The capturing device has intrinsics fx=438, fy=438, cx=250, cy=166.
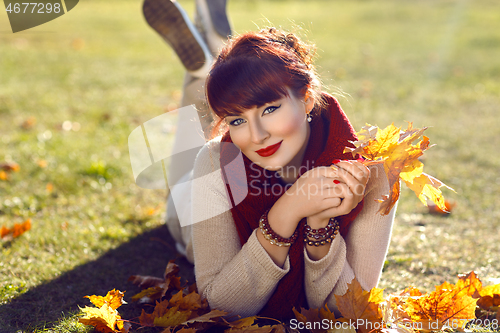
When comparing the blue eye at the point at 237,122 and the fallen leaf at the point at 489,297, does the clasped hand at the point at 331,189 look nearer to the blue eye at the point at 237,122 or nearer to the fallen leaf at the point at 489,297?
the blue eye at the point at 237,122

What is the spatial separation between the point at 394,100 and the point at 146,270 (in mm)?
4421

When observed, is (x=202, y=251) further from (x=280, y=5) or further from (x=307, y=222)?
(x=280, y=5)

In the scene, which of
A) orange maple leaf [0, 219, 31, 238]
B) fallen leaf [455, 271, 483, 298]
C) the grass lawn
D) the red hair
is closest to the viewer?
the red hair

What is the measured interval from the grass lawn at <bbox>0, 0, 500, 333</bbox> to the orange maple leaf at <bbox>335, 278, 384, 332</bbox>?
0.58 metres

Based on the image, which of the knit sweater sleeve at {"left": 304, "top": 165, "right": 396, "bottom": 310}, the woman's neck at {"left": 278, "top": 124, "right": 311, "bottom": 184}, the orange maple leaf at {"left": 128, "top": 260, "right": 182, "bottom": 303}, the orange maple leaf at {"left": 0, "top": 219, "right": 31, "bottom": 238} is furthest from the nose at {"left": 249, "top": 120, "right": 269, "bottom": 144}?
the orange maple leaf at {"left": 0, "top": 219, "right": 31, "bottom": 238}

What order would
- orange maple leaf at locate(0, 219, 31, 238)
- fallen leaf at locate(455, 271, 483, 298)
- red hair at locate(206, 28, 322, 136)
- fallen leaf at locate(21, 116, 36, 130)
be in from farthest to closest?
1. fallen leaf at locate(21, 116, 36, 130)
2. orange maple leaf at locate(0, 219, 31, 238)
3. fallen leaf at locate(455, 271, 483, 298)
4. red hair at locate(206, 28, 322, 136)

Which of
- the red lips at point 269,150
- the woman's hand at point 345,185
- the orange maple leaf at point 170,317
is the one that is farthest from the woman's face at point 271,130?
the orange maple leaf at point 170,317

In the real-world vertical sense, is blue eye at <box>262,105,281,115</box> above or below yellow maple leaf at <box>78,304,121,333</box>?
above

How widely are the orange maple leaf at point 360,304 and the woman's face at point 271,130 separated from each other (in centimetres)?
55

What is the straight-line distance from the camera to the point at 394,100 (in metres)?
5.73

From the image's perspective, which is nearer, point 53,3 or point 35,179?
point 53,3

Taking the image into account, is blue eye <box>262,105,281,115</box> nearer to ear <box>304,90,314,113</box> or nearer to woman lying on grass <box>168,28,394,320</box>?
woman lying on grass <box>168,28,394,320</box>

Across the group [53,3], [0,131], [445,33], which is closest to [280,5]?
[445,33]

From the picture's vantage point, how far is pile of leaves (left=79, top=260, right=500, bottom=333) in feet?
5.32
